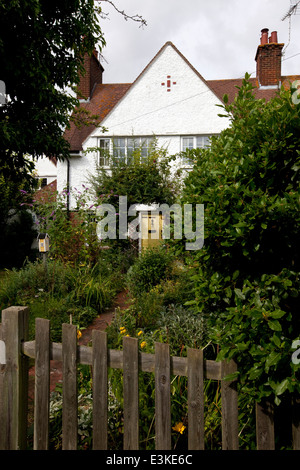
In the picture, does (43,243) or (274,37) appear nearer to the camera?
(43,243)

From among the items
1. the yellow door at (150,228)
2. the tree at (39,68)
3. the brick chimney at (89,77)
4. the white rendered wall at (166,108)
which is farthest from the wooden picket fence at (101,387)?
the brick chimney at (89,77)

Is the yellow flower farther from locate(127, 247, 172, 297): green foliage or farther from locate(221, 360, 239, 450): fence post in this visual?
locate(127, 247, 172, 297): green foliage

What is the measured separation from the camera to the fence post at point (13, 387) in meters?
1.99

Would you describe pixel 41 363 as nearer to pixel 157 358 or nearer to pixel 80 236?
pixel 157 358

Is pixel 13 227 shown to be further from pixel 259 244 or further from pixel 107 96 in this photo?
pixel 259 244

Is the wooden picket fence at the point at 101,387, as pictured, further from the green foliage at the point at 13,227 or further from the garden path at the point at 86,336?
the green foliage at the point at 13,227

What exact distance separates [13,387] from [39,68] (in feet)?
18.9

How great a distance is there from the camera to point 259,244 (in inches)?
68.1

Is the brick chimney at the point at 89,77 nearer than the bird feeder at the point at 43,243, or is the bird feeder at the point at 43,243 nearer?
the bird feeder at the point at 43,243

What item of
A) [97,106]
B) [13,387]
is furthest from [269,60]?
[13,387]

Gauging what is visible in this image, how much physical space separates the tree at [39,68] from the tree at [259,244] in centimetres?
479

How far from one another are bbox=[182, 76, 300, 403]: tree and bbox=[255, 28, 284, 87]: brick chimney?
1376 centimetres

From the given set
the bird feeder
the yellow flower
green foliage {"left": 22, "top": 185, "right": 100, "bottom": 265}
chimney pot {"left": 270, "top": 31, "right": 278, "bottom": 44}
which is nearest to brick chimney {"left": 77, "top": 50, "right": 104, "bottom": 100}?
chimney pot {"left": 270, "top": 31, "right": 278, "bottom": 44}

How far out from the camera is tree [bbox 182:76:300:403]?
1617 mm
